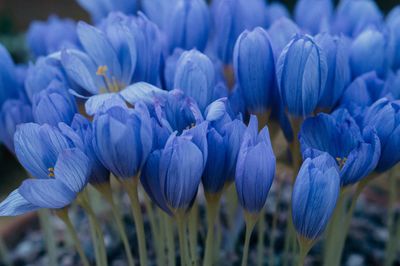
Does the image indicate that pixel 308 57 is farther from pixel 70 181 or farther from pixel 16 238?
pixel 16 238

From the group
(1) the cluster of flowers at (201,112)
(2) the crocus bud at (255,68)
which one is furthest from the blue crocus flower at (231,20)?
(2) the crocus bud at (255,68)

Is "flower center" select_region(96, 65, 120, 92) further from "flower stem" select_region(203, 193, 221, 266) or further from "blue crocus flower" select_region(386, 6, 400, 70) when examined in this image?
"blue crocus flower" select_region(386, 6, 400, 70)

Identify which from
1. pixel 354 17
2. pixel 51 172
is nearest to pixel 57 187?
pixel 51 172

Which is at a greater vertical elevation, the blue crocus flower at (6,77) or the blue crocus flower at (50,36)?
the blue crocus flower at (50,36)

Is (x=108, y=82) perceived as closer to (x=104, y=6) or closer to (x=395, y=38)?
(x=104, y=6)

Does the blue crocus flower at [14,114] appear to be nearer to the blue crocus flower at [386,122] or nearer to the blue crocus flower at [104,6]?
the blue crocus flower at [104,6]

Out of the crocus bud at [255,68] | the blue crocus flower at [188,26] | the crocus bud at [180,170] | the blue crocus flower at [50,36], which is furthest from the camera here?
the blue crocus flower at [50,36]

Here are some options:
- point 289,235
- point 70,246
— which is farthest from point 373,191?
point 70,246

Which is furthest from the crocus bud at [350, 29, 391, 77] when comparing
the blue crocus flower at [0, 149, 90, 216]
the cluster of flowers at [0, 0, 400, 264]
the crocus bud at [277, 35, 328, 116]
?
the blue crocus flower at [0, 149, 90, 216]
